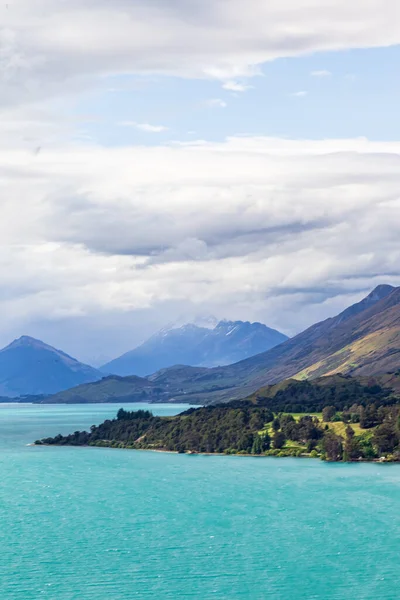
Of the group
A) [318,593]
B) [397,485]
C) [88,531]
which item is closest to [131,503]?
[88,531]

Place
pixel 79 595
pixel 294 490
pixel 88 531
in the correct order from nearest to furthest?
pixel 79 595 < pixel 88 531 < pixel 294 490

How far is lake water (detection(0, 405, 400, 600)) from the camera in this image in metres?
112

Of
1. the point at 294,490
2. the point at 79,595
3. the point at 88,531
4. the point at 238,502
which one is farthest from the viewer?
the point at 294,490

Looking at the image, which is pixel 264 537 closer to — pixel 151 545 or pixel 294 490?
pixel 151 545

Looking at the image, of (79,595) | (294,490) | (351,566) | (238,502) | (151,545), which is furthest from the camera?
(294,490)

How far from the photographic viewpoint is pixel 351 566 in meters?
121

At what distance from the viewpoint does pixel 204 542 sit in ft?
448

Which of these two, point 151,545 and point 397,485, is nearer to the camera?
point 151,545

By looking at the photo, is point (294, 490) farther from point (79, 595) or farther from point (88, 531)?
point (79, 595)

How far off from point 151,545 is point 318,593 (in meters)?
35.4

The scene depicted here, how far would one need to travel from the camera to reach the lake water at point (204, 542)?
366ft

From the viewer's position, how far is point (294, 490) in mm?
187000

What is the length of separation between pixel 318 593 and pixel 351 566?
1432 centimetres

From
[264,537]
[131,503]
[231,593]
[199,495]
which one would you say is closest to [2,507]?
[131,503]
